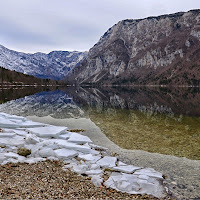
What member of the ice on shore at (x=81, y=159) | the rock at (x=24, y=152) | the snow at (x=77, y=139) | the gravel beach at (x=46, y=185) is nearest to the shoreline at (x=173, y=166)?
the ice on shore at (x=81, y=159)

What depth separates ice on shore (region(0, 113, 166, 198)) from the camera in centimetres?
1151

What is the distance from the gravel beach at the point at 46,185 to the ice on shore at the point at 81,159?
756mm

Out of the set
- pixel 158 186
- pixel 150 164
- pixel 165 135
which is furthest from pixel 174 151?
pixel 158 186

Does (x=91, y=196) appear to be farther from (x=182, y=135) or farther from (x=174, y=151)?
(x=182, y=135)

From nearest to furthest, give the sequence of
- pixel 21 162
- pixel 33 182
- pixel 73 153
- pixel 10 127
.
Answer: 1. pixel 33 182
2. pixel 21 162
3. pixel 73 153
4. pixel 10 127

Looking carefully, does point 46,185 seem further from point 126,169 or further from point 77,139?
point 77,139

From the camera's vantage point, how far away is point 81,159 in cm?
1584

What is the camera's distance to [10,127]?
24.3 m

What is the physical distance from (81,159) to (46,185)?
5.48 meters

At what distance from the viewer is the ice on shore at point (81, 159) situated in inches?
453

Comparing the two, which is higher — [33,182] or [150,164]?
[33,182]

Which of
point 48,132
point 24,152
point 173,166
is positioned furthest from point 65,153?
point 173,166

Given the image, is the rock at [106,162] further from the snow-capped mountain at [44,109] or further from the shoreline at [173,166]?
the snow-capped mountain at [44,109]

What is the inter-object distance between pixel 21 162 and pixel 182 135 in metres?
19.3
